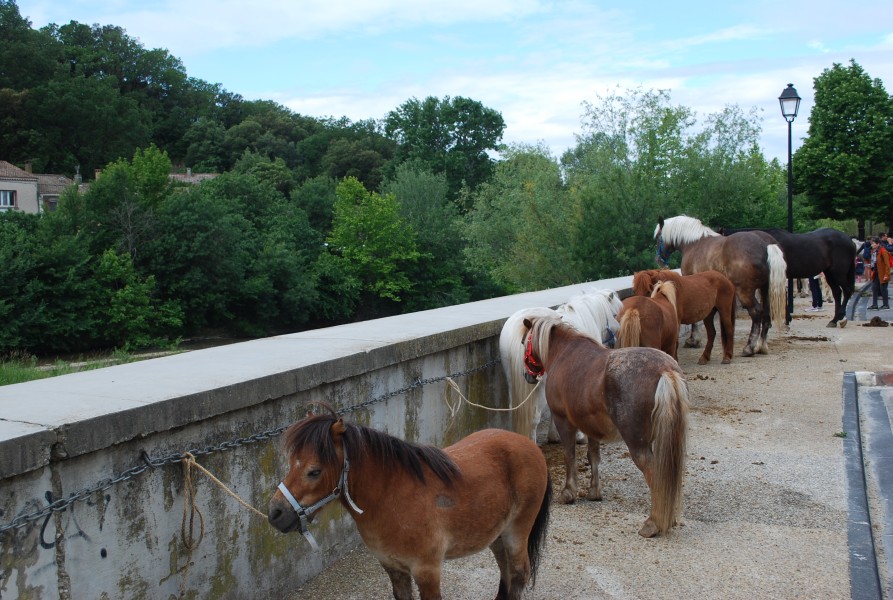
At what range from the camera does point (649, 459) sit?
484 cm

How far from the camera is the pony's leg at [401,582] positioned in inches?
125

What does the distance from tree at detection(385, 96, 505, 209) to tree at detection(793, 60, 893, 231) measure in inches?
1766

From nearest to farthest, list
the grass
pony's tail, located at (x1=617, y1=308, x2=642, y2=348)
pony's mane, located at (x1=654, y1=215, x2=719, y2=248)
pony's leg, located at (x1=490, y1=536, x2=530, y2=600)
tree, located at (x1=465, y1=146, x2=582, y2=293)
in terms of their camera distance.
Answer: pony's leg, located at (x1=490, y1=536, x2=530, y2=600)
pony's tail, located at (x1=617, y1=308, x2=642, y2=348)
pony's mane, located at (x1=654, y1=215, x2=719, y2=248)
tree, located at (x1=465, y1=146, x2=582, y2=293)
the grass

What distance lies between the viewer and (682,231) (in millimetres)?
13758

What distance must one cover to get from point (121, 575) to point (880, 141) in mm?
38661

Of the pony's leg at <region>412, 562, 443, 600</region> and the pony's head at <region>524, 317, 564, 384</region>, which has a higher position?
the pony's head at <region>524, 317, 564, 384</region>

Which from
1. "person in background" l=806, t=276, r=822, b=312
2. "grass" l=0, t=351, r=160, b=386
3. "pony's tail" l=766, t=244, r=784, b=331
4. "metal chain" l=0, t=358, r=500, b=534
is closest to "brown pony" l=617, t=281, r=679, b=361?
"metal chain" l=0, t=358, r=500, b=534

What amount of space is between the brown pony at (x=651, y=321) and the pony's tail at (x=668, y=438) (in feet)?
6.76

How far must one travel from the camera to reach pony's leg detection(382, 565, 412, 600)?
10.4ft

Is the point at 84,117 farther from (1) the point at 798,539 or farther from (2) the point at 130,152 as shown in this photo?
(1) the point at 798,539

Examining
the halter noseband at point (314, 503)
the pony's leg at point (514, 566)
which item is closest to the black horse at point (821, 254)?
the pony's leg at point (514, 566)

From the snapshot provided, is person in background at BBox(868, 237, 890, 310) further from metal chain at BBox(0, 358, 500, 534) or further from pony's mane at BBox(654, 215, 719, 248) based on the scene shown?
metal chain at BBox(0, 358, 500, 534)

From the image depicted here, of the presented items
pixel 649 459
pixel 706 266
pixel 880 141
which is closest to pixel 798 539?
pixel 649 459

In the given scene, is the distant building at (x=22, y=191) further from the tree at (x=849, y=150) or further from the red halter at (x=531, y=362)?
the red halter at (x=531, y=362)
